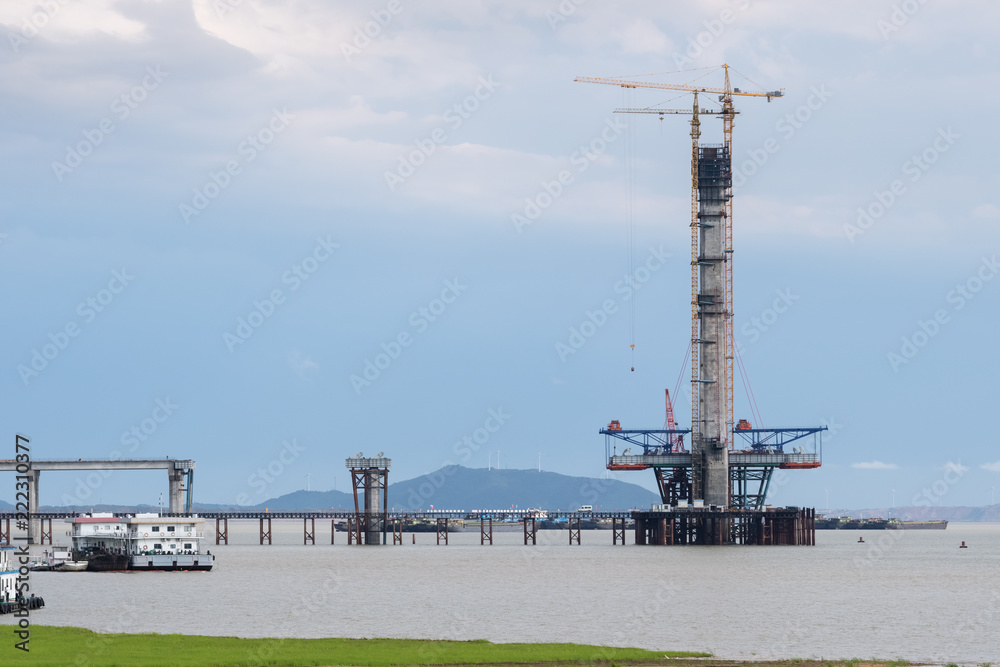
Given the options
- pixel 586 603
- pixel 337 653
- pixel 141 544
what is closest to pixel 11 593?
pixel 337 653

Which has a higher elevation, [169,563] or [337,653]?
[337,653]

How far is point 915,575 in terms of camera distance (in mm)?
132625

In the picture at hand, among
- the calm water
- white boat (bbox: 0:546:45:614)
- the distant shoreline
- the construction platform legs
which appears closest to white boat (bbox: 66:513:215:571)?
the calm water

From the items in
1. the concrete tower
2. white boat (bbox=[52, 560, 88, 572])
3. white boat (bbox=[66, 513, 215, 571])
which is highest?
the concrete tower

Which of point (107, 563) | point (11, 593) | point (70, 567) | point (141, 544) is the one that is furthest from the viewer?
point (141, 544)

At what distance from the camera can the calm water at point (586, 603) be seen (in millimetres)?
71688

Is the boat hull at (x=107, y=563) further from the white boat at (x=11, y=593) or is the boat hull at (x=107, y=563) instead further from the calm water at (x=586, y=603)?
the white boat at (x=11, y=593)

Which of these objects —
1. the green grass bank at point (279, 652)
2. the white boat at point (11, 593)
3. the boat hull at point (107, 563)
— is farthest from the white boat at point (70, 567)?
the green grass bank at point (279, 652)

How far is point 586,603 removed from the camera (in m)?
91.9

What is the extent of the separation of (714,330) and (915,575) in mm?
64348

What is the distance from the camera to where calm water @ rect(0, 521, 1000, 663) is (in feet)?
235

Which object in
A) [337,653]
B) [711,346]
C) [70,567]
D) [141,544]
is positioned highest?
[711,346]

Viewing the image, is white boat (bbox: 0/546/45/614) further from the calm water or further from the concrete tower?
the concrete tower

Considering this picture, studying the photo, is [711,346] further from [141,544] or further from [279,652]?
[279,652]
